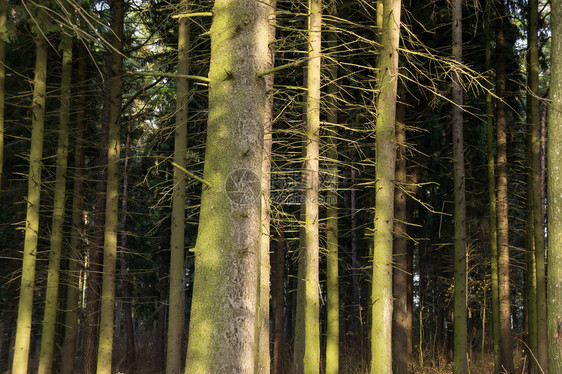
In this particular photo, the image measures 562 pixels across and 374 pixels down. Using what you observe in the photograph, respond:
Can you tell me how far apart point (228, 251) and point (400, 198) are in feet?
30.6

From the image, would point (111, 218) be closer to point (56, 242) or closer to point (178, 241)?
point (56, 242)

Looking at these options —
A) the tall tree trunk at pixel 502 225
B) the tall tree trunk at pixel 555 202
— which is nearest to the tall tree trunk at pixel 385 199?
the tall tree trunk at pixel 555 202

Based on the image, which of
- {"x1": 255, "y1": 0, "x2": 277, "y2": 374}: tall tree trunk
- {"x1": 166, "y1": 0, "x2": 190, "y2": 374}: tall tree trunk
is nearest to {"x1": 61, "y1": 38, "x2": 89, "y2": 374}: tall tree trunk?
{"x1": 166, "y1": 0, "x2": 190, "y2": 374}: tall tree trunk

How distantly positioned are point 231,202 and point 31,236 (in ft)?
27.0

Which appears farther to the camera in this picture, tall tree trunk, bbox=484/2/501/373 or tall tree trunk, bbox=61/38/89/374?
tall tree trunk, bbox=61/38/89/374

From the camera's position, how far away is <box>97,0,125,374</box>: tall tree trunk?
11.5 meters

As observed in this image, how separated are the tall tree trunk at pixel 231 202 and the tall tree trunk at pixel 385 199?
3.63 meters

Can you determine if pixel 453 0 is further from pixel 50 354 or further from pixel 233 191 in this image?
pixel 50 354

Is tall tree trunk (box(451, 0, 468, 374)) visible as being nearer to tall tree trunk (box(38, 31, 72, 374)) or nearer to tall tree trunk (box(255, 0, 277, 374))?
tall tree trunk (box(255, 0, 277, 374))

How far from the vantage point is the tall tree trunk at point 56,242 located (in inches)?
472

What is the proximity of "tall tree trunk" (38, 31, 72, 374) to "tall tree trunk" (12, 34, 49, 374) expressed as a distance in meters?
0.91

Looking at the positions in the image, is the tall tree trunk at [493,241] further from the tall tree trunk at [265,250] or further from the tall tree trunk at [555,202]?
the tall tree trunk at [555,202]

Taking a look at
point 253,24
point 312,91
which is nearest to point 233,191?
point 253,24

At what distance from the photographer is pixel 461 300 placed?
1157 centimetres
